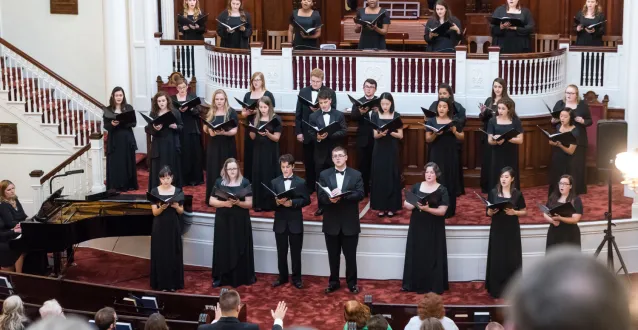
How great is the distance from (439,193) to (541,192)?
351cm

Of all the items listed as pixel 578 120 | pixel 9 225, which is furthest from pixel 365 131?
pixel 9 225

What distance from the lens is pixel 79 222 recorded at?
11.5 meters

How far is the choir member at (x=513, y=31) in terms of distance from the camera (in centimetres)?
1391

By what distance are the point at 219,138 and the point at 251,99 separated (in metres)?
0.65

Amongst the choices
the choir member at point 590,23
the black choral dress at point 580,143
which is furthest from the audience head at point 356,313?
the choir member at point 590,23

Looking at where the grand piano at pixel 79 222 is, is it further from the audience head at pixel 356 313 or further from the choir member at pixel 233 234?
the audience head at pixel 356 313

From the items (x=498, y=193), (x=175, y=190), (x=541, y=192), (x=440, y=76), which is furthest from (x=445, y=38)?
(x=175, y=190)

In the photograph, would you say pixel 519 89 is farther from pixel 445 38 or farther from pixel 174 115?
pixel 174 115

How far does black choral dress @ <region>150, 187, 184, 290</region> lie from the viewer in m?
11.4

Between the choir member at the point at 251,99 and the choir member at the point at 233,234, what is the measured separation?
1215mm

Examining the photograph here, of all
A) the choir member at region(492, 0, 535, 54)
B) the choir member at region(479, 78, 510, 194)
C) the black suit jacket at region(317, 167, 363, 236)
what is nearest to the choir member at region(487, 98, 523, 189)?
the choir member at region(479, 78, 510, 194)

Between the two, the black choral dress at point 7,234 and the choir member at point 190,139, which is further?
the choir member at point 190,139

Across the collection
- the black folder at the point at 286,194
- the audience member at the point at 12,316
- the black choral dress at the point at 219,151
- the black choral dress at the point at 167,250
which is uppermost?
the black choral dress at the point at 219,151

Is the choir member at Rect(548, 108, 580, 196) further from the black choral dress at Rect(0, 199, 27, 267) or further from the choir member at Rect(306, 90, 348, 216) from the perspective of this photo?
the black choral dress at Rect(0, 199, 27, 267)
